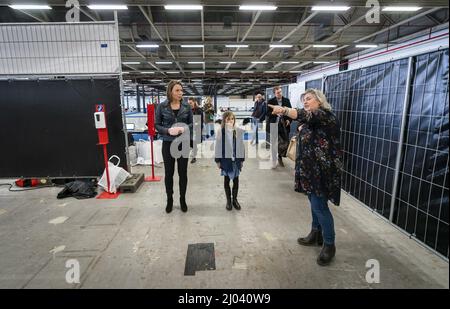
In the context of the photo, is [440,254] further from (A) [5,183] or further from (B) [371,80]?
(A) [5,183]

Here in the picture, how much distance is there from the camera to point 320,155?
1.91 metres

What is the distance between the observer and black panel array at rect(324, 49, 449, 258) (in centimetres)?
211

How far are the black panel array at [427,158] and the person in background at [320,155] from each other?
0.89 meters

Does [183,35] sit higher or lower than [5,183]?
higher

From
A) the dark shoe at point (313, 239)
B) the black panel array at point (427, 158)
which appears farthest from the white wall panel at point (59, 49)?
the black panel array at point (427, 158)

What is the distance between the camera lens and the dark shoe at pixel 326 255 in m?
A: 2.04

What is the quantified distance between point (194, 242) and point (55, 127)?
3.16m

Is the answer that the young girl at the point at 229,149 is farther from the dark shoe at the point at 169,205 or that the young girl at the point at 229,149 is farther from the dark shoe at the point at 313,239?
the dark shoe at the point at 313,239

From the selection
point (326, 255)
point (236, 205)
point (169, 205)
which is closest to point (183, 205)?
point (169, 205)

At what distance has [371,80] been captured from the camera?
3.03 metres

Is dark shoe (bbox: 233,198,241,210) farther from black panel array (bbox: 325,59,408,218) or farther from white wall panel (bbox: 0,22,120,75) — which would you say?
white wall panel (bbox: 0,22,120,75)

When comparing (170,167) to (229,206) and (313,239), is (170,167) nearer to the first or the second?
(229,206)
